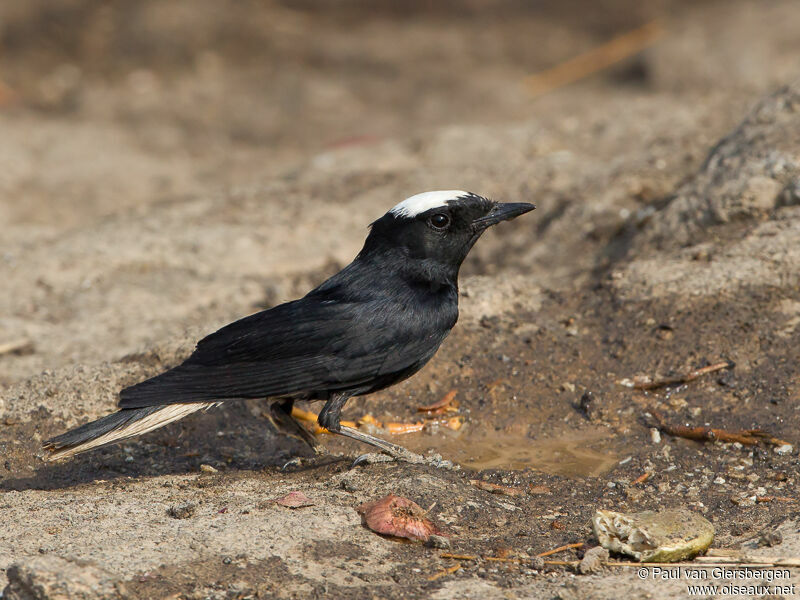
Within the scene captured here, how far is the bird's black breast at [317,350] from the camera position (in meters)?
4.50

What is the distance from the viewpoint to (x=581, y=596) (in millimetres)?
3439

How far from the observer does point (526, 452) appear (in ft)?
16.2

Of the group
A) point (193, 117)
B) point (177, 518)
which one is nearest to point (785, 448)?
point (177, 518)

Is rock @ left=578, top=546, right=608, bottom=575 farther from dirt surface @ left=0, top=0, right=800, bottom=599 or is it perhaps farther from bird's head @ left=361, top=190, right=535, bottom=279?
bird's head @ left=361, top=190, right=535, bottom=279

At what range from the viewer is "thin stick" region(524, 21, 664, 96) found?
12.9 metres

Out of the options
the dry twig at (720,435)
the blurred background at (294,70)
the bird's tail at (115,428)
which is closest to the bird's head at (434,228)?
the bird's tail at (115,428)

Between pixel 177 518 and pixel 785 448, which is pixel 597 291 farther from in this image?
pixel 177 518

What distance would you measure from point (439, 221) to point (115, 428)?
1.81m

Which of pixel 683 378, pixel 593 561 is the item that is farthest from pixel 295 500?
pixel 683 378

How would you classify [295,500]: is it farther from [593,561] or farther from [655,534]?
[655,534]

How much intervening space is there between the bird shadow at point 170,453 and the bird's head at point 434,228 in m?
1.13

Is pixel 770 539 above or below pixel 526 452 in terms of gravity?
below

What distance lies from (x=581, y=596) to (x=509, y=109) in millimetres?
9669

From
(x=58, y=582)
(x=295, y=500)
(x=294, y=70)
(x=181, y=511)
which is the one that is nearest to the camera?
(x=58, y=582)
